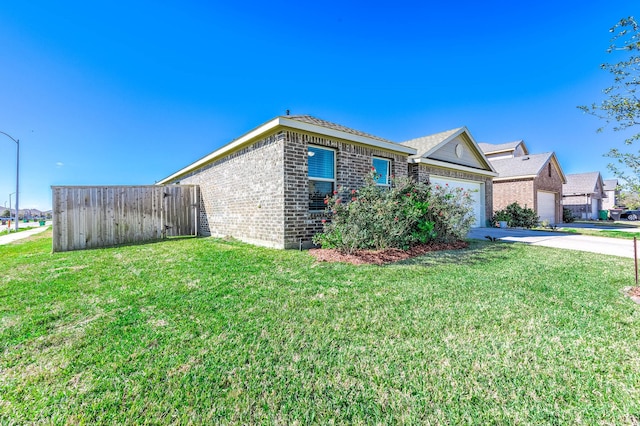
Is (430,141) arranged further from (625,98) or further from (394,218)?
(625,98)

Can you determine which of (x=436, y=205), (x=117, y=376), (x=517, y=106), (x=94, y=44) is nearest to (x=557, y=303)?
(x=436, y=205)

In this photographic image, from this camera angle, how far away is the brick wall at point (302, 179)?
6.19 m

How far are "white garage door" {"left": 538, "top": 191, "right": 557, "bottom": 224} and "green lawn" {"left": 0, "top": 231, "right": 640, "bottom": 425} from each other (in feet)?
54.7

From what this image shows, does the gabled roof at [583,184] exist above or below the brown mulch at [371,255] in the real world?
above

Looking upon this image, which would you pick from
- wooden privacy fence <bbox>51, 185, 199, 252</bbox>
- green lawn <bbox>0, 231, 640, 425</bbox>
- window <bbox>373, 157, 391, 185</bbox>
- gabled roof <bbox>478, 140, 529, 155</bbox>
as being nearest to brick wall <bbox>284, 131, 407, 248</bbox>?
window <bbox>373, 157, 391, 185</bbox>

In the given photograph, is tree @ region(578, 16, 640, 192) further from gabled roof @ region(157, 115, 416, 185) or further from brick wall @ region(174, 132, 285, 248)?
brick wall @ region(174, 132, 285, 248)

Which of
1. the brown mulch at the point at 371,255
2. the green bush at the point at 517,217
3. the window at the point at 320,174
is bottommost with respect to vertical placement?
the brown mulch at the point at 371,255

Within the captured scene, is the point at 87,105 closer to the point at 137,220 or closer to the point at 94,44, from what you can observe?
the point at 94,44

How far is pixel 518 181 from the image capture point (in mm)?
16703

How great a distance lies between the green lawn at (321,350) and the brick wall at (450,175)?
693 cm

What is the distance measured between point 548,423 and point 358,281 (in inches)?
101

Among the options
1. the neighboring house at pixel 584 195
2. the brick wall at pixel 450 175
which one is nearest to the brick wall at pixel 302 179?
the brick wall at pixel 450 175

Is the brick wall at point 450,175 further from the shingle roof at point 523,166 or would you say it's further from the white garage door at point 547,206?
the white garage door at point 547,206

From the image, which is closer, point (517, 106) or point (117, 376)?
point (117, 376)
